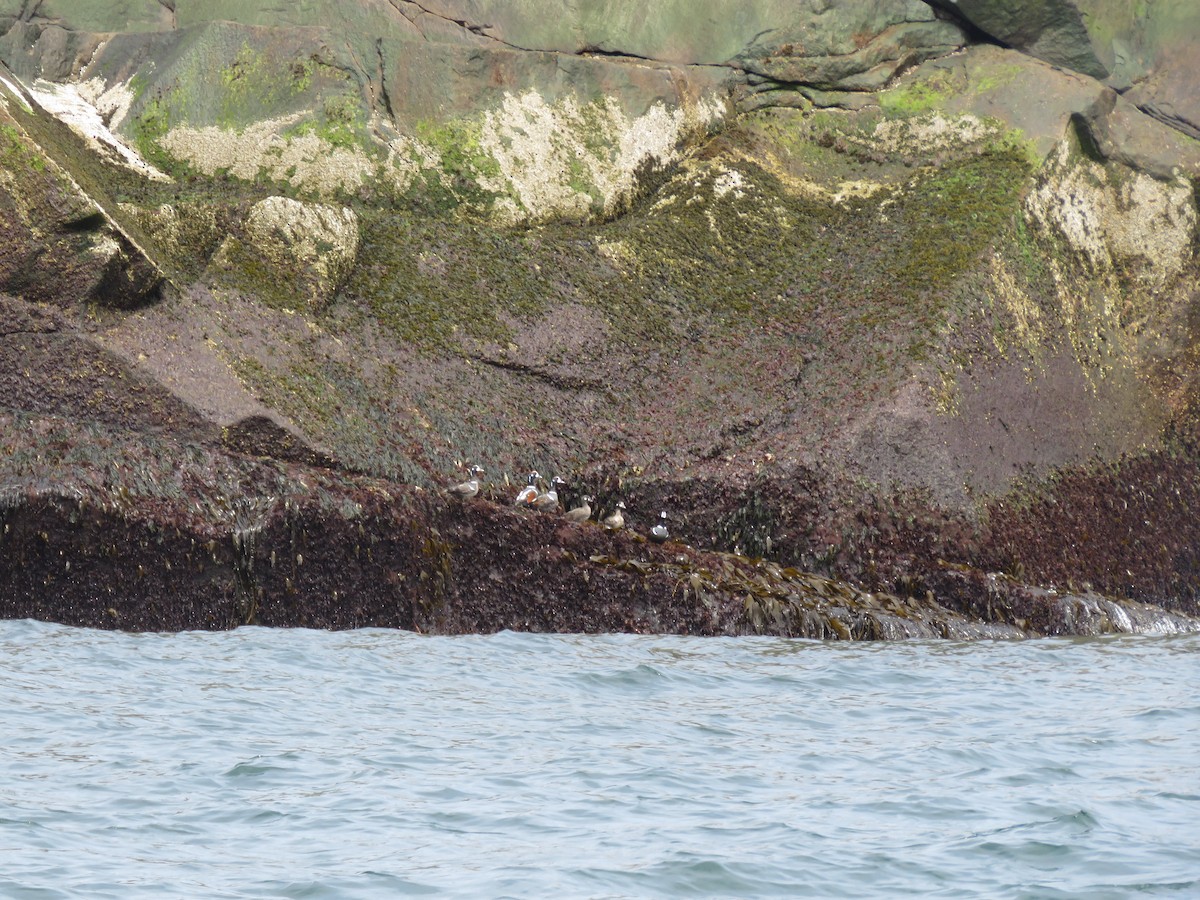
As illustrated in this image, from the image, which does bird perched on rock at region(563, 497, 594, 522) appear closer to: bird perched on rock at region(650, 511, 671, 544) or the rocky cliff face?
the rocky cliff face

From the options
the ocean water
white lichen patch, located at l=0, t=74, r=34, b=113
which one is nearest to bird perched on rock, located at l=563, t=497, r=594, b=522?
the ocean water

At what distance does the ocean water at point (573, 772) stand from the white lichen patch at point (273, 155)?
6.31 meters

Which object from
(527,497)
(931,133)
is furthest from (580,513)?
(931,133)

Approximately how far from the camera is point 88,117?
16094 mm

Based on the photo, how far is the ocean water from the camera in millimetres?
5953

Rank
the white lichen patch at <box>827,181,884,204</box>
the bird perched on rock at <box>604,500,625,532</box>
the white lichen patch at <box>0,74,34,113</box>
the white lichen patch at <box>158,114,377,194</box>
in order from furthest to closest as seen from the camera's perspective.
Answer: the white lichen patch at <box>827,181,884,204</box>, the white lichen patch at <box>158,114,377,194</box>, the white lichen patch at <box>0,74,34,113</box>, the bird perched on rock at <box>604,500,625,532</box>

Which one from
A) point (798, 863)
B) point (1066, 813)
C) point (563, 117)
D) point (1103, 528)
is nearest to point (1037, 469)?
point (1103, 528)

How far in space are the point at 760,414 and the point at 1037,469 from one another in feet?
9.17

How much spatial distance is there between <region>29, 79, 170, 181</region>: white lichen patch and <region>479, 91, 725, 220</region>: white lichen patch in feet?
12.0

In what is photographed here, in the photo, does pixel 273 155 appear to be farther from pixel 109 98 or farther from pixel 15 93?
pixel 15 93

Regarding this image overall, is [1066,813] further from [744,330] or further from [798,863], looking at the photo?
[744,330]

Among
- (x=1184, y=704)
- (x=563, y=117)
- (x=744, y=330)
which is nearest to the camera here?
(x=1184, y=704)

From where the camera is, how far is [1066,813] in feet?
22.4

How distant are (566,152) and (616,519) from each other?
217 inches
